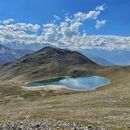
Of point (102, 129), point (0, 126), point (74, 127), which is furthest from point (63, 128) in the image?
point (0, 126)

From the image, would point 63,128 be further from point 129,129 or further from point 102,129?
point 129,129

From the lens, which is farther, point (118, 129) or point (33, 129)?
point (118, 129)

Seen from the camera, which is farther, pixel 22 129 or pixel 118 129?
pixel 118 129

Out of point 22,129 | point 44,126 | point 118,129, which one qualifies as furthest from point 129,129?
point 22,129

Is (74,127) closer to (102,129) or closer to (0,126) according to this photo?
(102,129)

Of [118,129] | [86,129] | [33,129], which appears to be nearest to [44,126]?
[33,129]

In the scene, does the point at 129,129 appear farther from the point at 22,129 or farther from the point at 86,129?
the point at 22,129

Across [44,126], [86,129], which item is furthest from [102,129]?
[44,126]
